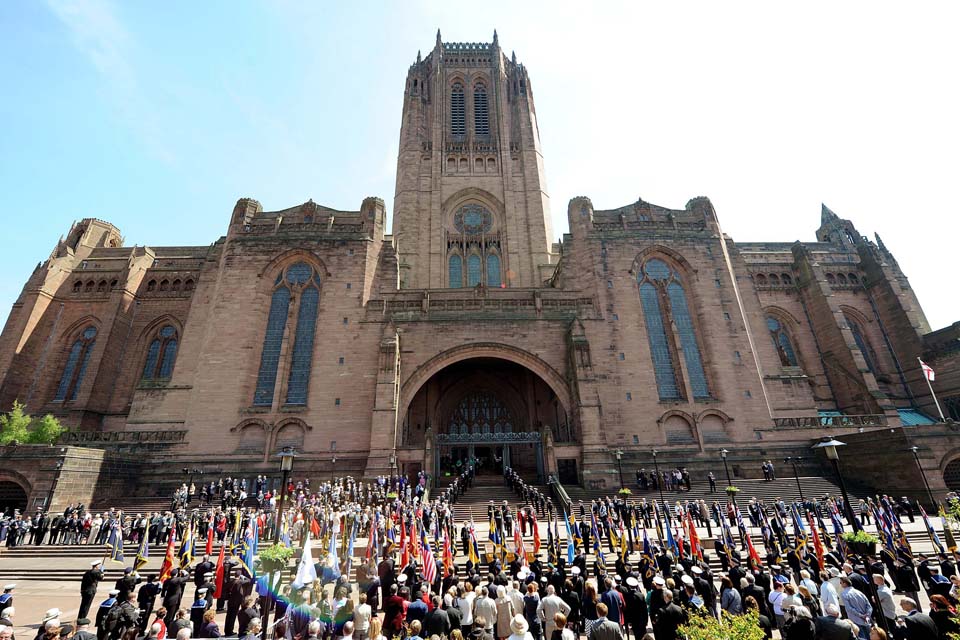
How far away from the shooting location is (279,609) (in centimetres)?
930

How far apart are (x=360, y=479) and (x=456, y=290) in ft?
47.0

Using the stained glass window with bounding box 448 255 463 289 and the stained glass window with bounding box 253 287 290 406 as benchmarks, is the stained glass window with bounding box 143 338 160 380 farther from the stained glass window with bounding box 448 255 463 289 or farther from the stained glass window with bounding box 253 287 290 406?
the stained glass window with bounding box 448 255 463 289

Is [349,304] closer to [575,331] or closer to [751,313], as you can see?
[575,331]

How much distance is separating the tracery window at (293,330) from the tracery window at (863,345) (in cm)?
4393

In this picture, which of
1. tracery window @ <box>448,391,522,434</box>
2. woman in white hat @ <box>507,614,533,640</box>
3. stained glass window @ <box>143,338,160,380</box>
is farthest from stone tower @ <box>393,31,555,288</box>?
woman in white hat @ <box>507,614,533,640</box>

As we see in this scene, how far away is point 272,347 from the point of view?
31.0 meters

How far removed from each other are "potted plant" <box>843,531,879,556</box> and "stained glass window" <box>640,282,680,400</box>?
57.1ft

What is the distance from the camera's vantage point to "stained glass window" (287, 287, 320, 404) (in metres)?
29.4

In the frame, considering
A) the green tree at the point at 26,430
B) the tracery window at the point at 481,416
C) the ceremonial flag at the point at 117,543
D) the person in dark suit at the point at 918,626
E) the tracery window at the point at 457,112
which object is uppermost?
the tracery window at the point at 457,112

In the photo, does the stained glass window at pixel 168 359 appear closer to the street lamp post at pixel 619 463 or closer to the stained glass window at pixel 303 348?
the stained glass window at pixel 303 348

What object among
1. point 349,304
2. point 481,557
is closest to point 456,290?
point 349,304

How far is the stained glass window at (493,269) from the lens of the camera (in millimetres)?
41688

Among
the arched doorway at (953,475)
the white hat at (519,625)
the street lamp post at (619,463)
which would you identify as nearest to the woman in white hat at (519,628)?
the white hat at (519,625)

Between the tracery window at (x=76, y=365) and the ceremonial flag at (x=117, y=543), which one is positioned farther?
the tracery window at (x=76, y=365)
